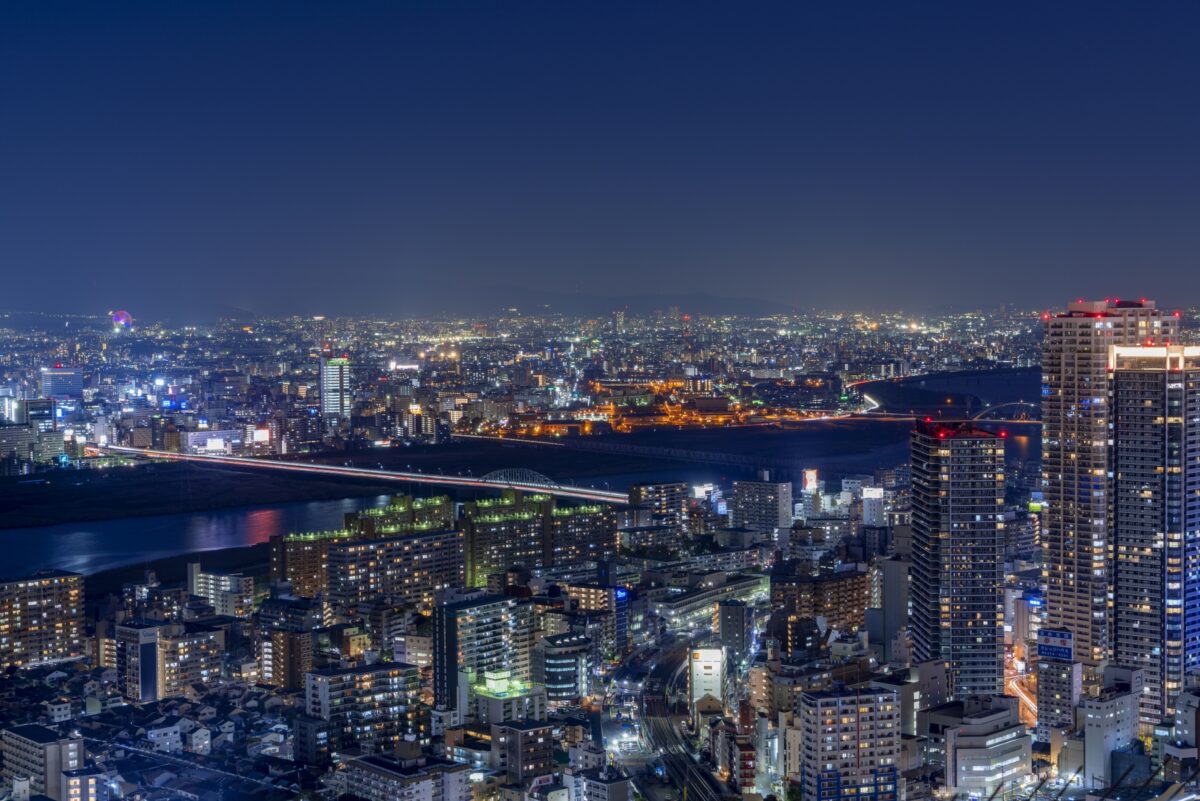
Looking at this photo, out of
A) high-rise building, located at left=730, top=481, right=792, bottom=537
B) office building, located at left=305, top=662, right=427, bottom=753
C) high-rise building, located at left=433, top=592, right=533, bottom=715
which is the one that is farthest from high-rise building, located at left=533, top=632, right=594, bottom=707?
high-rise building, located at left=730, top=481, right=792, bottom=537

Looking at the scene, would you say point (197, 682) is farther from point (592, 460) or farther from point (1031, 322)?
point (1031, 322)

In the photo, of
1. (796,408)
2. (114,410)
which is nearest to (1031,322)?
(796,408)

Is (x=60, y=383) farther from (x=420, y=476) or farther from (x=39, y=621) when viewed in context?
(x=39, y=621)

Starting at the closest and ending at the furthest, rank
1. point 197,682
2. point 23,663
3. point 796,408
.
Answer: point 197,682 → point 23,663 → point 796,408

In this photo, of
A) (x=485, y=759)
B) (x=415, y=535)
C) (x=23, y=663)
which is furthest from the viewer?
(x=415, y=535)

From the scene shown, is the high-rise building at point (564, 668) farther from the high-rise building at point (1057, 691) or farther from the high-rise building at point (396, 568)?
the high-rise building at point (1057, 691)

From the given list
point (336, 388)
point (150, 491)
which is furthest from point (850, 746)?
point (336, 388)
